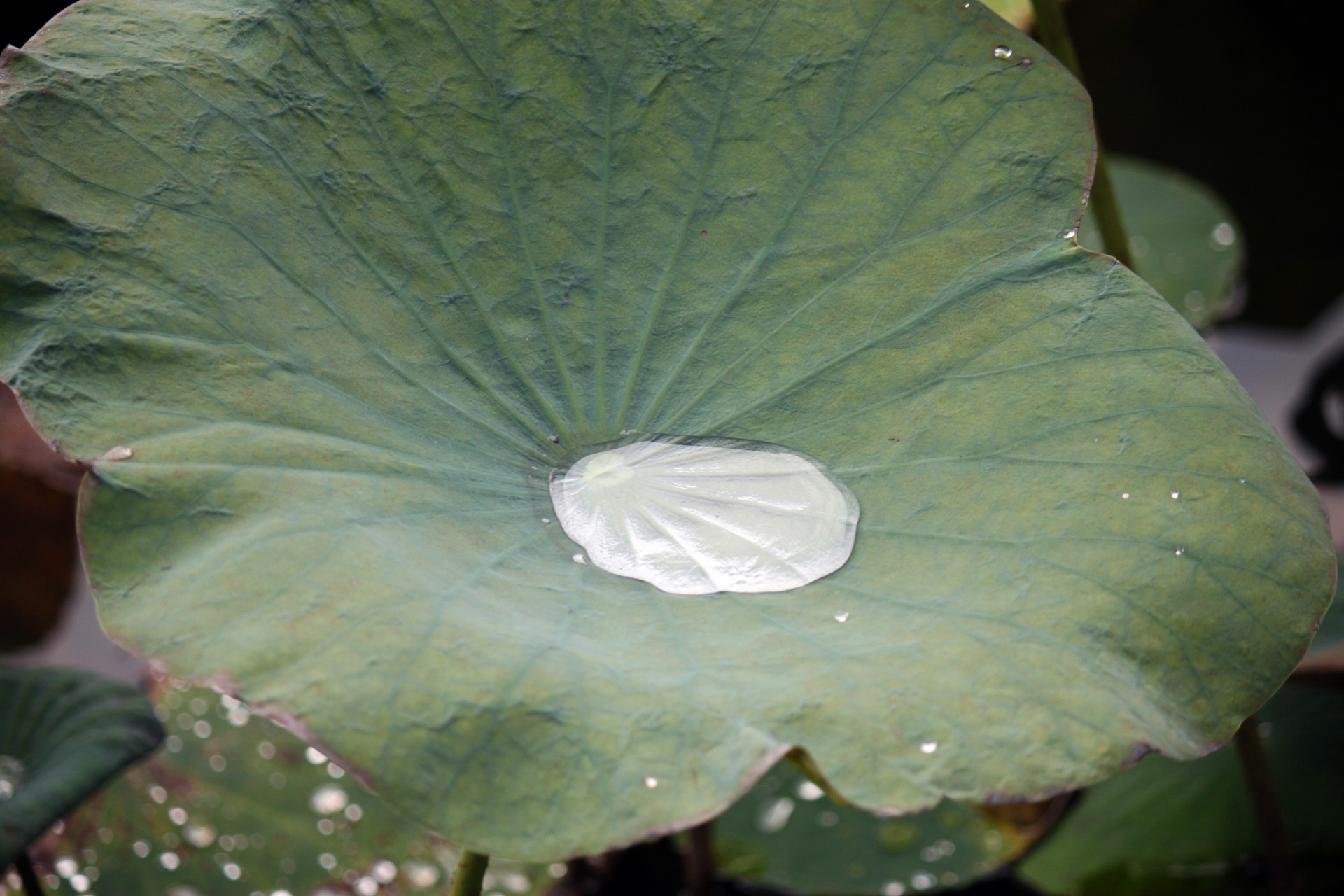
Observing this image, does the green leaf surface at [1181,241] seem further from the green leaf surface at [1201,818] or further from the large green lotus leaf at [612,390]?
the large green lotus leaf at [612,390]

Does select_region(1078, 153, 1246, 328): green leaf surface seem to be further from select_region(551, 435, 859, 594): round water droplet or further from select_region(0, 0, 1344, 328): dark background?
select_region(551, 435, 859, 594): round water droplet

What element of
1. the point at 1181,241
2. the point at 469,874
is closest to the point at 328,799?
the point at 469,874

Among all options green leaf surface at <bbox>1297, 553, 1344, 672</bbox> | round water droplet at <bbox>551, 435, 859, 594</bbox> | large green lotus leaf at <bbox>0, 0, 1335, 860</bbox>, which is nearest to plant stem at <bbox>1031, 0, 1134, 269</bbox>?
large green lotus leaf at <bbox>0, 0, 1335, 860</bbox>

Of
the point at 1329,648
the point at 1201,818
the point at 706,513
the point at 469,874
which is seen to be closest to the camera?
the point at 469,874

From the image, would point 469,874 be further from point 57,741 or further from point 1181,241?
point 1181,241

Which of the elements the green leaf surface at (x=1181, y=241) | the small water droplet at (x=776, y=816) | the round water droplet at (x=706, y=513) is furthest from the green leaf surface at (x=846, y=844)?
the green leaf surface at (x=1181, y=241)

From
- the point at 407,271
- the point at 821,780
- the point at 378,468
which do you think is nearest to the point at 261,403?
the point at 378,468
